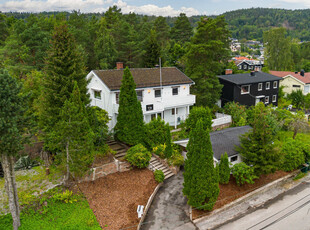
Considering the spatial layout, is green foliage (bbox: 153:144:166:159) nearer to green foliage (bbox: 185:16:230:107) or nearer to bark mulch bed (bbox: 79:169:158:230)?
bark mulch bed (bbox: 79:169:158:230)

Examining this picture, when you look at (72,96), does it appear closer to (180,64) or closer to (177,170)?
(177,170)

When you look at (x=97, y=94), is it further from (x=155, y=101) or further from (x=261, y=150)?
(x=261, y=150)

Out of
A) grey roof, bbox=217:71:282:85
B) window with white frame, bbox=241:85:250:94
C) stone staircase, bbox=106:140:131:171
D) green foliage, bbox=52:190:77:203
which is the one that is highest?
grey roof, bbox=217:71:282:85

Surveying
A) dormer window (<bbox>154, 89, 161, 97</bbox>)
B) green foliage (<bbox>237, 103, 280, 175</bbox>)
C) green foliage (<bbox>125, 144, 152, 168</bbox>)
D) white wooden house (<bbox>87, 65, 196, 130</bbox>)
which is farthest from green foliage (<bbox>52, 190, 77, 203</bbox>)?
dormer window (<bbox>154, 89, 161, 97</bbox>)

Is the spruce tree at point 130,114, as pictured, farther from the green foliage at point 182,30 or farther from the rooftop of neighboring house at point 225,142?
the green foliage at point 182,30

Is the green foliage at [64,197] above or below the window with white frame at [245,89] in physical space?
below

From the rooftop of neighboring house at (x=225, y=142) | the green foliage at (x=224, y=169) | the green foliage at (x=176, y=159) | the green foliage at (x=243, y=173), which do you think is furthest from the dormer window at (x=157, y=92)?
the green foliage at (x=243, y=173)

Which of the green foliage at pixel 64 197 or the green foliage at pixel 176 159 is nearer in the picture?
the green foliage at pixel 64 197

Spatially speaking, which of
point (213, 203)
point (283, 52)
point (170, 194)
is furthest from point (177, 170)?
point (283, 52)
